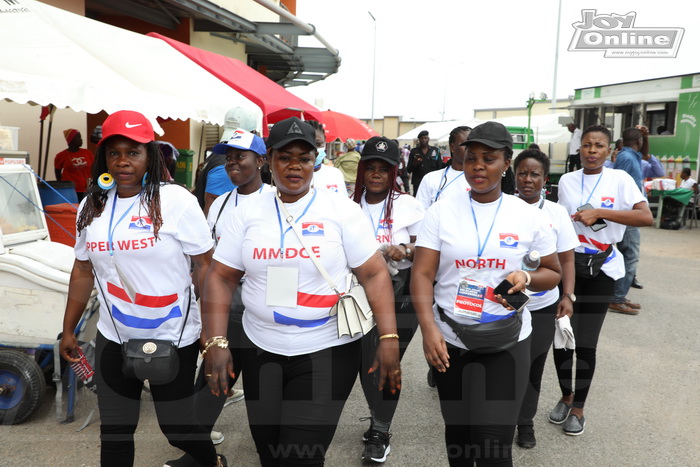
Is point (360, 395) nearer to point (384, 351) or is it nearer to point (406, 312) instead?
point (406, 312)

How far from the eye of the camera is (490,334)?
2.62m

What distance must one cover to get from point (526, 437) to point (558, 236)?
1.35m

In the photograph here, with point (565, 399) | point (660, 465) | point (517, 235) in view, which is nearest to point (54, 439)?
point (517, 235)

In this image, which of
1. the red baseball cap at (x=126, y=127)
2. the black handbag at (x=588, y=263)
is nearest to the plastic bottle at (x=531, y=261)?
the black handbag at (x=588, y=263)

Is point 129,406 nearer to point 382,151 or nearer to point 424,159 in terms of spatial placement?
point 382,151

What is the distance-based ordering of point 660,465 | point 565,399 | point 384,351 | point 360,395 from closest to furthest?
point 384,351
point 660,465
point 565,399
point 360,395

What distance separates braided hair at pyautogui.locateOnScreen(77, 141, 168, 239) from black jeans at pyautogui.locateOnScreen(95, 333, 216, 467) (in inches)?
23.7

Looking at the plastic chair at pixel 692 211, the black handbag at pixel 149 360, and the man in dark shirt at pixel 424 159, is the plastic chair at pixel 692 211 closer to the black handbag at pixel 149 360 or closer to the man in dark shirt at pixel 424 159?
the man in dark shirt at pixel 424 159

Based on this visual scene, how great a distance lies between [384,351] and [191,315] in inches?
40.1

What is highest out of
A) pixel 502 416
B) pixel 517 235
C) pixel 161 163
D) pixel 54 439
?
pixel 161 163

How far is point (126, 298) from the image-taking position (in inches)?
108

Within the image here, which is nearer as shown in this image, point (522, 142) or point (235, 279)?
point (235, 279)

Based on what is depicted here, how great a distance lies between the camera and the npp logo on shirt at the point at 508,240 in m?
2.66

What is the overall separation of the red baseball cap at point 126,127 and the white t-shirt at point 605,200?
288 centimetres
